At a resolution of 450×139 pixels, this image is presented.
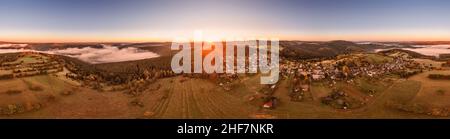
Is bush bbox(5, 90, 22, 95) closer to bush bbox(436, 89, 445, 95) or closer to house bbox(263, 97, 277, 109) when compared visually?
house bbox(263, 97, 277, 109)

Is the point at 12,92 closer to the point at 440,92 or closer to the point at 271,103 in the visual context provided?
the point at 271,103

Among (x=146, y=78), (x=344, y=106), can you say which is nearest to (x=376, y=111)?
(x=344, y=106)

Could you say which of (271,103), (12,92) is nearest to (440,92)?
(271,103)

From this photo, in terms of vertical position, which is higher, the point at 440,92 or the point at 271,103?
the point at 440,92

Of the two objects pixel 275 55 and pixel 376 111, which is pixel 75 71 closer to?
pixel 275 55

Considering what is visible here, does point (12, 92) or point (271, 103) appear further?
point (12, 92)
